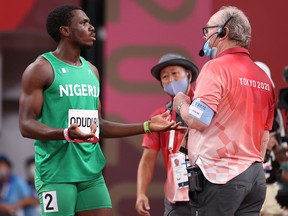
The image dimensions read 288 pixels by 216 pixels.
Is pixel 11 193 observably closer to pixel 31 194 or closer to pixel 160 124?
pixel 31 194

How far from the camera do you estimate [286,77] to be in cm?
835

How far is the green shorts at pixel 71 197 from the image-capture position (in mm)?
6172

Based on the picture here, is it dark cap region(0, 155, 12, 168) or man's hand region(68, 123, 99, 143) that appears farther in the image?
dark cap region(0, 155, 12, 168)

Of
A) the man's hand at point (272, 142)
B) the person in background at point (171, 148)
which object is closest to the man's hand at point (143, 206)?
the person in background at point (171, 148)

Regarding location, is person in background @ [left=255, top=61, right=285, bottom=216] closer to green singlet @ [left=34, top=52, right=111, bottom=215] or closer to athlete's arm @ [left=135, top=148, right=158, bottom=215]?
athlete's arm @ [left=135, top=148, right=158, bottom=215]

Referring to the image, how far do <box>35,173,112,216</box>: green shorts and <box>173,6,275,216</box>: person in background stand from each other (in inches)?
31.5

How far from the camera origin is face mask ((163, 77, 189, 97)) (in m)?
7.27

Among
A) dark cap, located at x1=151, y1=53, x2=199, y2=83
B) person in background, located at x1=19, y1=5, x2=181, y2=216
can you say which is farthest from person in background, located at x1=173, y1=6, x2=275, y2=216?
dark cap, located at x1=151, y1=53, x2=199, y2=83

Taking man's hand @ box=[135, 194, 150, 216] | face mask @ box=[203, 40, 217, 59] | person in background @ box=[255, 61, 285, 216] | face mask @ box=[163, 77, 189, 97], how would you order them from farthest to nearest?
person in background @ box=[255, 61, 285, 216]
man's hand @ box=[135, 194, 150, 216]
face mask @ box=[163, 77, 189, 97]
face mask @ box=[203, 40, 217, 59]

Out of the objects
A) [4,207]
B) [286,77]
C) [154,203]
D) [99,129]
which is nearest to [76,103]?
[99,129]

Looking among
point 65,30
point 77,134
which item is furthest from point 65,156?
point 65,30

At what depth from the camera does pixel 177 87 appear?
729 centimetres

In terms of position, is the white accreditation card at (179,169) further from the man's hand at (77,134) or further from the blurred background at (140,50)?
the blurred background at (140,50)

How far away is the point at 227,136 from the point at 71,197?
1.23 meters
